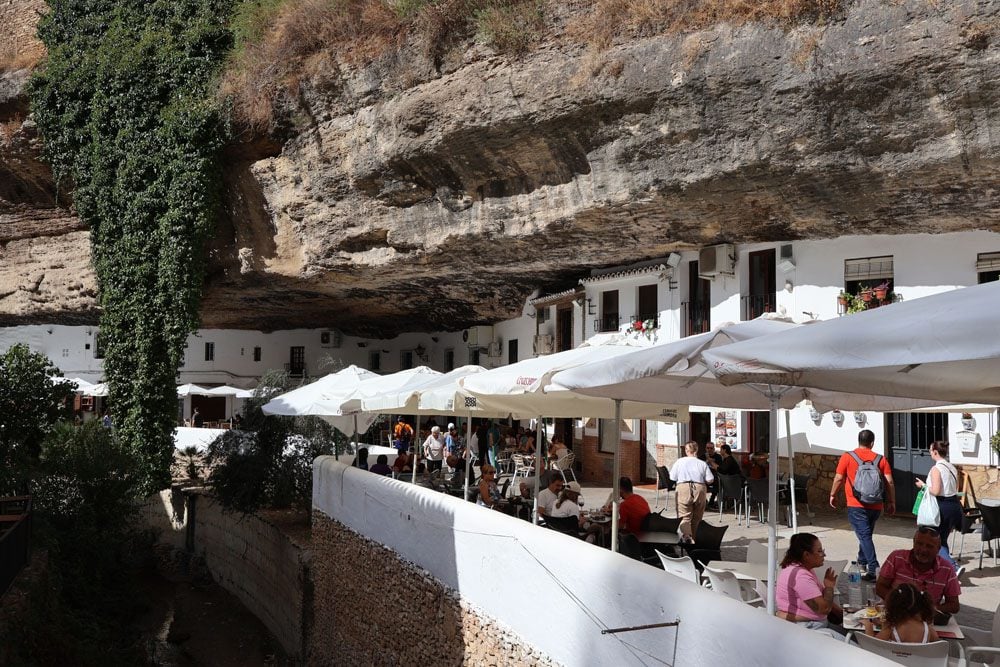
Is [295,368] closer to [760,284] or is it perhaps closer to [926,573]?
[760,284]

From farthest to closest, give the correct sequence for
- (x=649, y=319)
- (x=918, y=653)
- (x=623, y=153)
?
(x=649, y=319) → (x=623, y=153) → (x=918, y=653)

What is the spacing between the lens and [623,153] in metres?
13.9

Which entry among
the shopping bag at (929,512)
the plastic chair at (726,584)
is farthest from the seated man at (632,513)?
the shopping bag at (929,512)

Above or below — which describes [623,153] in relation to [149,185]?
below

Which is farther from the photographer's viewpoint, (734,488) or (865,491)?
(734,488)

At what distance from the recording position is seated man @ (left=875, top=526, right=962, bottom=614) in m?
5.48

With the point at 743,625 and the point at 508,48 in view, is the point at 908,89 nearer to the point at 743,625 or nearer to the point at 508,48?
the point at 508,48

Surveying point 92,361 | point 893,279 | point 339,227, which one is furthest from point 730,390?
point 92,361

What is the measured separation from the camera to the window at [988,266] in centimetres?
1279

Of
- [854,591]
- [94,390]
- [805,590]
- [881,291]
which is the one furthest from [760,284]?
[94,390]

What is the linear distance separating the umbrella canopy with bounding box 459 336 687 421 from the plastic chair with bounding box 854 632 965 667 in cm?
304

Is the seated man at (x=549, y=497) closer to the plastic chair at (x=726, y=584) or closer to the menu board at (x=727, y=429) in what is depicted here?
the plastic chair at (x=726, y=584)

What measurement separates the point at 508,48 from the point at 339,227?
6.06 metres

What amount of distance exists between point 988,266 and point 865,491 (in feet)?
21.1
